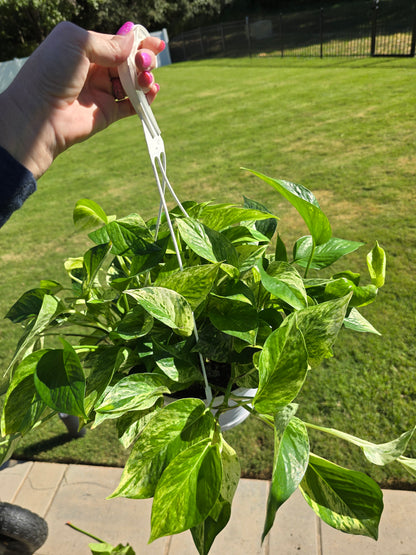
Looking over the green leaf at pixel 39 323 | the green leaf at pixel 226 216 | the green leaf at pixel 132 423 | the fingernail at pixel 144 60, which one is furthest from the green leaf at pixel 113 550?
the fingernail at pixel 144 60

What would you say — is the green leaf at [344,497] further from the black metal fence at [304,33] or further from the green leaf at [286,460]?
the black metal fence at [304,33]

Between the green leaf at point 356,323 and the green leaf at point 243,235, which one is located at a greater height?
the green leaf at point 243,235

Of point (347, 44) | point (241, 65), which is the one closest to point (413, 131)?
Answer: point (241, 65)

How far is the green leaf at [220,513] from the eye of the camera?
2.14 ft

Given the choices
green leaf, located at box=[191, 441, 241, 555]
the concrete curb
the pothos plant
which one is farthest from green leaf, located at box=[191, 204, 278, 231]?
the concrete curb

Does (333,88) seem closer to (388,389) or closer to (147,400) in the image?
(388,389)

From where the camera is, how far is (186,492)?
1.89ft

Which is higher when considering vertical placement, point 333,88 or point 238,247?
point 238,247

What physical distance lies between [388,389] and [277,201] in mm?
2112

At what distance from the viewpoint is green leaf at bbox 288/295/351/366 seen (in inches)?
26.5

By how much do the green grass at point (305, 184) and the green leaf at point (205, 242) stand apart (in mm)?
1152

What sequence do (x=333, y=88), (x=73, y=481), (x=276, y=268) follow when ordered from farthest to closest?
(x=333, y=88), (x=73, y=481), (x=276, y=268)

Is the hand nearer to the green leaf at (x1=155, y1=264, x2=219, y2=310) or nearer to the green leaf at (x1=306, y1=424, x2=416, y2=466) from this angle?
the green leaf at (x1=155, y1=264, x2=219, y2=310)

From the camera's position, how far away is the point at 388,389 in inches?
75.5
